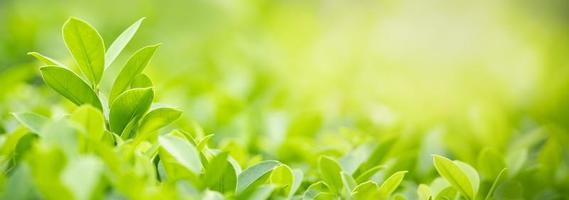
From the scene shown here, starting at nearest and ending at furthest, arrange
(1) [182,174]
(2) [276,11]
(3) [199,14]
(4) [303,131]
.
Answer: (1) [182,174]
(4) [303,131]
(3) [199,14]
(2) [276,11]

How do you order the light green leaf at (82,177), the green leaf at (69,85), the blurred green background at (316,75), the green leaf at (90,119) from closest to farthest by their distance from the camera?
the light green leaf at (82,177) → the green leaf at (90,119) → the green leaf at (69,85) → the blurred green background at (316,75)

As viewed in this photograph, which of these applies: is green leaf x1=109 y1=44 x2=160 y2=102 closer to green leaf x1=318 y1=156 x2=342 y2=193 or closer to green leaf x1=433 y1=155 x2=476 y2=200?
green leaf x1=318 y1=156 x2=342 y2=193

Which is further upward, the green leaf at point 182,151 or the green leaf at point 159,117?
the green leaf at point 159,117

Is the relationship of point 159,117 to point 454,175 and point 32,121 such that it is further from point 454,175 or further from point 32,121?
point 454,175

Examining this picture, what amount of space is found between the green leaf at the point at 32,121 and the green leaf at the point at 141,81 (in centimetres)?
18

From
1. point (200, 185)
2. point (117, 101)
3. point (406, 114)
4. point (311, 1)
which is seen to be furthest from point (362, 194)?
point (311, 1)

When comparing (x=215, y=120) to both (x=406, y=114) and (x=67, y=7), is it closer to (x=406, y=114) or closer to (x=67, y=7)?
(x=406, y=114)

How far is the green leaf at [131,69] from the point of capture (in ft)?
3.20

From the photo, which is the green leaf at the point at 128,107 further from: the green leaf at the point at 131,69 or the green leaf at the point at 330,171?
the green leaf at the point at 330,171

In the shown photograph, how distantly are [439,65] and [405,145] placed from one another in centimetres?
179

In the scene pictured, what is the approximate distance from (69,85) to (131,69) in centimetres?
9

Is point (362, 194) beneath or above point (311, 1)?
beneath

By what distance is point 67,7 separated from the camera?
3135 millimetres

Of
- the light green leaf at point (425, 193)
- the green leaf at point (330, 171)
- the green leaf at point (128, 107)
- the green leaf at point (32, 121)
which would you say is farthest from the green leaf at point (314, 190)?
the green leaf at point (32, 121)
